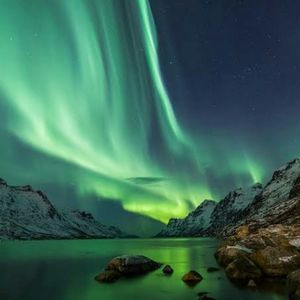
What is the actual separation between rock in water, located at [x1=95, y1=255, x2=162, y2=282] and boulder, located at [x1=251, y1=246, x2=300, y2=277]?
16.3 meters

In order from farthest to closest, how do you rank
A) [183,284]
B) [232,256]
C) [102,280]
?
1. [232,256]
2. [102,280]
3. [183,284]

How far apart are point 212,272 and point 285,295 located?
2245 cm

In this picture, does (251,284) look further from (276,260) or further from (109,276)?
(109,276)

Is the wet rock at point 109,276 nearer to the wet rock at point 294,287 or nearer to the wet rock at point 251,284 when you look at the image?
the wet rock at point 251,284

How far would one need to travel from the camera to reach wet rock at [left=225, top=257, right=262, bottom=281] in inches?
1984

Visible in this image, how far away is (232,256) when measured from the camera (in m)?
64.1

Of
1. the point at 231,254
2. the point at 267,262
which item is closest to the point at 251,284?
the point at 267,262

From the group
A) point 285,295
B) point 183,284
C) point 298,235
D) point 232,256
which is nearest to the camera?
point 285,295

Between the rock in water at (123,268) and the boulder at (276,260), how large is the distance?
16.3 metres

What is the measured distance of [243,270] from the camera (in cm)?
5191

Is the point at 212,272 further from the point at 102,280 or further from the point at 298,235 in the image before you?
the point at 102,280

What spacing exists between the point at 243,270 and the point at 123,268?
1580 cm

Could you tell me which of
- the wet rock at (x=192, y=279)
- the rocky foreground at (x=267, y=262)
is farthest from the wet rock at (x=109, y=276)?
the rocky foreground at (x=267, y=262)

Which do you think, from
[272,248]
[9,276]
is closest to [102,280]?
[9,276]
